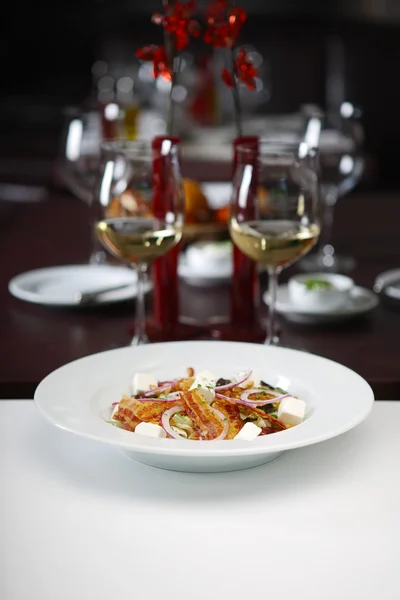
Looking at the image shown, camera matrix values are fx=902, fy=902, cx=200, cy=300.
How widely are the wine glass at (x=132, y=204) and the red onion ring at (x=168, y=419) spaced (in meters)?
0.35

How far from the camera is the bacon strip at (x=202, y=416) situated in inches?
33.2

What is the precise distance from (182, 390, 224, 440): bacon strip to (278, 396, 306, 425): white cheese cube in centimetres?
7

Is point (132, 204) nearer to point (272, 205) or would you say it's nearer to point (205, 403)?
point (272, 205)

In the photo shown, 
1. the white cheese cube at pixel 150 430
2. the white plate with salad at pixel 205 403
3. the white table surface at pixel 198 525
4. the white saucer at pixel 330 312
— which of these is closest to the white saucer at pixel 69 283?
the white saucer at pixel 330 312

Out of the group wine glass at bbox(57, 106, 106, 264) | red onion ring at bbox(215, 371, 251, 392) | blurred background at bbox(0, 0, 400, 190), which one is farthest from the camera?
blurred background at bbox(0, 0, 400, 190)

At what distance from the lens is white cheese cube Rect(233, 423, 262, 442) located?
836 mm

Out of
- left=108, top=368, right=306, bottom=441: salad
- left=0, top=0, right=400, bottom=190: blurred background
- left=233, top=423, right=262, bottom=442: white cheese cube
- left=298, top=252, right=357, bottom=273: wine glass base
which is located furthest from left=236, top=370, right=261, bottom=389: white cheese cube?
left=0, top=0, right=400, bottom=190: blurred background

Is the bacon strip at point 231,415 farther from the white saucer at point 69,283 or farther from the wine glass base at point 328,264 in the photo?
the wine glass base at point 328,264

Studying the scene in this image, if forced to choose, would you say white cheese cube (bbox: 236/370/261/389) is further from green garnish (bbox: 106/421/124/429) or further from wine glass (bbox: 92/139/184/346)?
wine glass (bbox: 92/139/184/346)

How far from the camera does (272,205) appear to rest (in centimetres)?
124

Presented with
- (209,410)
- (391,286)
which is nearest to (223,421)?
(209,410)

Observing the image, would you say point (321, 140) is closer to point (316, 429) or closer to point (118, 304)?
point (118, 304)

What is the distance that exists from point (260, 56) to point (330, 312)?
4655mm

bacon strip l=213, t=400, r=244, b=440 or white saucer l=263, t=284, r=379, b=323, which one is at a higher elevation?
bacon strip l=213, t=400, r=244, b=440
